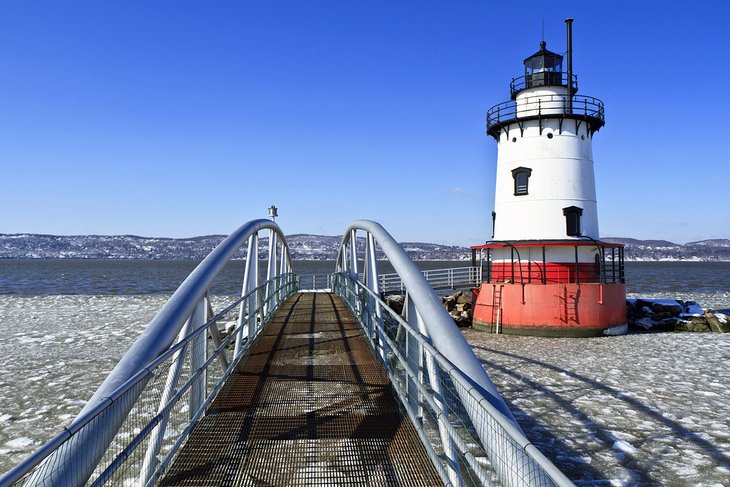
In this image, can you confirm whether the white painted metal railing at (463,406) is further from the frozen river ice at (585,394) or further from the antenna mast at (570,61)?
the antenna mast at (570,61)

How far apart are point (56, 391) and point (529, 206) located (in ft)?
51.2

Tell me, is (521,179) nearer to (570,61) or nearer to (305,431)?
(570,61)

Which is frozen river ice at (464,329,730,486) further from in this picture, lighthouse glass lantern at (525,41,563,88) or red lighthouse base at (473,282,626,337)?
lighthouse glass lantern at (525,41,563,88)

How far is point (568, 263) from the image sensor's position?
19.8 meters

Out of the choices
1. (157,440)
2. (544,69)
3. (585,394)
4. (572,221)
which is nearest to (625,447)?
(585,394)

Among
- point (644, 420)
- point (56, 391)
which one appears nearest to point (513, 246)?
point (644, 420)

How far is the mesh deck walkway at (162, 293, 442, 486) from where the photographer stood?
412cm

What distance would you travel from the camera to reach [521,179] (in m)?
20.5

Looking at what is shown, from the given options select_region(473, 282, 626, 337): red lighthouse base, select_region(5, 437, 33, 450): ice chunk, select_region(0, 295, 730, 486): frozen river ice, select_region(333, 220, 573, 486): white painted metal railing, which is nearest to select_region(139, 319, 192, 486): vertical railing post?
select_region(333, 220, 573, 486): white painted metal railing

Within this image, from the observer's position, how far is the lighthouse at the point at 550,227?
1912 cm

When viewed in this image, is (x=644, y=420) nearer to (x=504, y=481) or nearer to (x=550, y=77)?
(x=504, y=481)

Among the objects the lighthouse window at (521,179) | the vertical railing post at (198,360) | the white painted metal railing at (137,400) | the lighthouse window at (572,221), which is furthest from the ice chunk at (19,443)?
the lighthouse window at (572,221)

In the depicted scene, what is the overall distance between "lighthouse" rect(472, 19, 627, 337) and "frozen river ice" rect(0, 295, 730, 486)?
3.13ft

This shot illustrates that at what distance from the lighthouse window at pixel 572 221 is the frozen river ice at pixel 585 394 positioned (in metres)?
3.81
